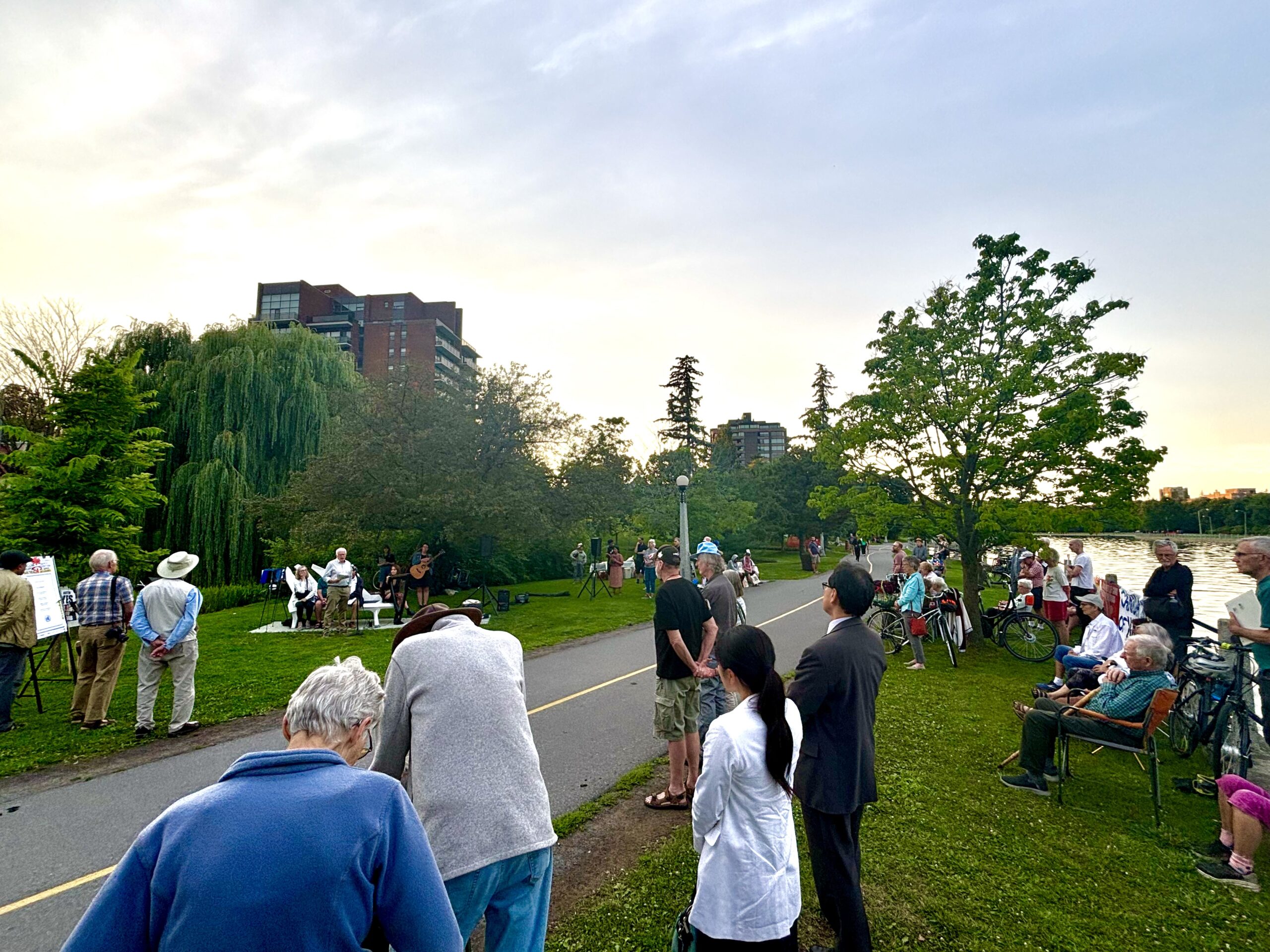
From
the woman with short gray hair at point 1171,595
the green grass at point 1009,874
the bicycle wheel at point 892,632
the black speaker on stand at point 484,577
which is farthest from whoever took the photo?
the black speaker on stand at point 484,577

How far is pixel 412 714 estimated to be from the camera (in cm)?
241

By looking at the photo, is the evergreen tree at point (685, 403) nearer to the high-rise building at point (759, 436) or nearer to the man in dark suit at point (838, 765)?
the man in dark suit at point (838, 765)

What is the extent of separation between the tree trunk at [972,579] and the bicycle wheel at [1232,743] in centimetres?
597

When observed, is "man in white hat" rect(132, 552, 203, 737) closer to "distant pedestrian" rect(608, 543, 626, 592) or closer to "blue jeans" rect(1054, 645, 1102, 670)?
"blue jeans" rect(1054, 645, 1102, 670)

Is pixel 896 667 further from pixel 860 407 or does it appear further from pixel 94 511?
pixel 94 511

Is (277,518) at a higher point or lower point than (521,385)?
lower

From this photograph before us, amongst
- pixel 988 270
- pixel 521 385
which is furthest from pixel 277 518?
pixel 988 270

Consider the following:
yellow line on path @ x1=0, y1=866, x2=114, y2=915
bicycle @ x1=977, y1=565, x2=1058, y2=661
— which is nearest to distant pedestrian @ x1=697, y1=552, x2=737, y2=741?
yellow line on path @ x1=0, y1=866, x2=114, y2=915

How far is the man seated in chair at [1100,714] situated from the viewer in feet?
17.1

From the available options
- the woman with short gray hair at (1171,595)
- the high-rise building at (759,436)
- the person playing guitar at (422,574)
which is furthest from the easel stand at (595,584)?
the high-rise building at (759,436)

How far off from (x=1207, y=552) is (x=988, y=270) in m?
44.2

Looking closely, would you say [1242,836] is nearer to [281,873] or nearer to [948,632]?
[281,873]

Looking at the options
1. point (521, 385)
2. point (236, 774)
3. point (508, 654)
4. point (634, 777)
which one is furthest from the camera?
point (521, 385)

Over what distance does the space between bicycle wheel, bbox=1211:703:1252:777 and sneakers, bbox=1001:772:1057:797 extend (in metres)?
1.41
